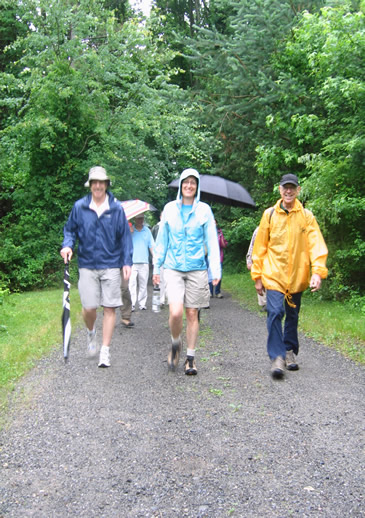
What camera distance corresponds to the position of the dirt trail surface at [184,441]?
3.26m

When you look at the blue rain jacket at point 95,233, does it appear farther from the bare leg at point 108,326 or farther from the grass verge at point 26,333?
the grass verge at point 26,333

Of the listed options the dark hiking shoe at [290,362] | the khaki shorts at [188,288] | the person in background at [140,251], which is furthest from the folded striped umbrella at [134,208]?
the dark hiking shoe at [290,362]

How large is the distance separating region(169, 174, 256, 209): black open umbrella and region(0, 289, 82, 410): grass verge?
3707 millimetres

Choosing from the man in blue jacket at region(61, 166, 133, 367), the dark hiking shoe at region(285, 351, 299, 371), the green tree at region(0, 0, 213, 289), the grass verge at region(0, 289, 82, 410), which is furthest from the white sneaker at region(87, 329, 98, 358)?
the green tree at region(0, 0, 213, 289)

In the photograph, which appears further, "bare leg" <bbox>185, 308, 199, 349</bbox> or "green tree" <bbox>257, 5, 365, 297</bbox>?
"green tree" <bbox>257, 5, 365, 297</bbox>

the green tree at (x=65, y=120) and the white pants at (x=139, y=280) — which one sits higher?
the green tree at (x=65, y=120)

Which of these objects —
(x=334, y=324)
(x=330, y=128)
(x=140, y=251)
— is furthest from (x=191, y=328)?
(x=330, y=128)

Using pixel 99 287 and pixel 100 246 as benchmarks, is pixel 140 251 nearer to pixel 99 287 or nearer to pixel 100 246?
pixel 99 287

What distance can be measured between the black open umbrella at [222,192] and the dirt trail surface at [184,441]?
6.24m

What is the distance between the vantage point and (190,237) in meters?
6.26

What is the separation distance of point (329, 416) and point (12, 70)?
63.8 ft

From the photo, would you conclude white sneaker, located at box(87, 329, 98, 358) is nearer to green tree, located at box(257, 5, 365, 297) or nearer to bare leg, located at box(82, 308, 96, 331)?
bare leg, located at box(82, 308, 96, 331)

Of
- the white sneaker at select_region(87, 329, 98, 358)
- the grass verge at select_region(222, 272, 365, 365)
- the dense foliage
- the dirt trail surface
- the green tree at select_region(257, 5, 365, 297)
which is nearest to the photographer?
the dirt trail surface

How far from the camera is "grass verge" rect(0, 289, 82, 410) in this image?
6425 millimetres
